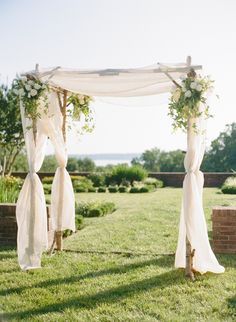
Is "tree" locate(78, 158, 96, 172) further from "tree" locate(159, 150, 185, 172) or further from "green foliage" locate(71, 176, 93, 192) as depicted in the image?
"green foliage" locate(71, 176, 93, 192)

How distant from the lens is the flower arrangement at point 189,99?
19.7 feet

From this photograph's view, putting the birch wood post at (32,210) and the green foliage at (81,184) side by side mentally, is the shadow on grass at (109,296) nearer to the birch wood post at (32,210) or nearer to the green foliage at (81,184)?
the birch wood post at (32,210)

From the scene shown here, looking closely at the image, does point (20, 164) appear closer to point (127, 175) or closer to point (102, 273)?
point (127, 175)

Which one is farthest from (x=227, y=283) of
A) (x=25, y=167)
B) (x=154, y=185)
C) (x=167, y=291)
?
(x=25, y=167)

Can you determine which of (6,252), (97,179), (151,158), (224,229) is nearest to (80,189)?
(97,179)

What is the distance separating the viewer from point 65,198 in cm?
786

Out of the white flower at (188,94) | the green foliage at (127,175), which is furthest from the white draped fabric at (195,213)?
the green foliage at (127,175)

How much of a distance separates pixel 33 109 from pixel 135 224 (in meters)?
4.45

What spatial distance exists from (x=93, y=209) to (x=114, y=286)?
593cm

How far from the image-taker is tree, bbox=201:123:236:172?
3186 centimetres

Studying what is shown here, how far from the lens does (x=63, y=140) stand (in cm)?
769

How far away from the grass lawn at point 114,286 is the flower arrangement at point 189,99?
2137 mm

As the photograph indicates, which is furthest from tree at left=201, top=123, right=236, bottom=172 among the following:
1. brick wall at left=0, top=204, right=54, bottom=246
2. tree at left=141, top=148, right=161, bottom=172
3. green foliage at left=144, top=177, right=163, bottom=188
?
brick wall at left=0, top=204, right=54, bottom=246

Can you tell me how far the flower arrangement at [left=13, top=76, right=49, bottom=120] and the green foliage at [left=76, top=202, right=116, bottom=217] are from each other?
203 inches
